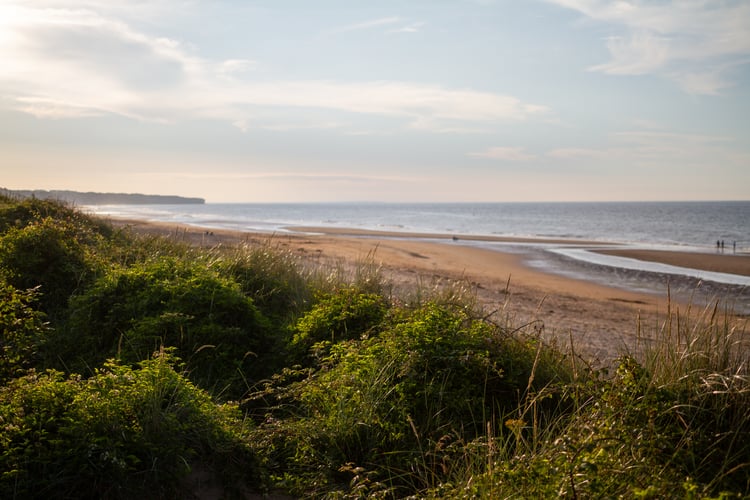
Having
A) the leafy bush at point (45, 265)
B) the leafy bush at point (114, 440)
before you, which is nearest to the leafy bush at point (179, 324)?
the leafy bush at point (45, 265)

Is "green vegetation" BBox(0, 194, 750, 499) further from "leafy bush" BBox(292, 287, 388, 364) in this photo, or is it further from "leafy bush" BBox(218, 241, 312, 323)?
"leafy bush" BBox(218, 241, 312, 323)

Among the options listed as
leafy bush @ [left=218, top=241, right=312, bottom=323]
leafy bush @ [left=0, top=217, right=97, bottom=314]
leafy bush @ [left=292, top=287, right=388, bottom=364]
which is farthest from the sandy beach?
leafy bush @ [left=0, top=217, right=97, bottom=314]

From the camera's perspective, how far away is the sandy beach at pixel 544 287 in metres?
11.5

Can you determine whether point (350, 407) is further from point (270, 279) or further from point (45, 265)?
point (45, 265)

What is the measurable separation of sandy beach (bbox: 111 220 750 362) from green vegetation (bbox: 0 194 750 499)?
862mm

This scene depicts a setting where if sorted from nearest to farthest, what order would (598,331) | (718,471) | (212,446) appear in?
(718,471) → (212,446) → (598,331)

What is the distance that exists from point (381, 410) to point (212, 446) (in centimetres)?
160

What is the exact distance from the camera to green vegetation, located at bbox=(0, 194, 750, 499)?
13.6 ft

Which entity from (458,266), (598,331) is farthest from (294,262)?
(458,266)

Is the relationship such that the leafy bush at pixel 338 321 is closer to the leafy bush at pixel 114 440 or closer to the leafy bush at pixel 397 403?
the leafy bush at pixel 397 403

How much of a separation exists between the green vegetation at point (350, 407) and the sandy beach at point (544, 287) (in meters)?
0.86

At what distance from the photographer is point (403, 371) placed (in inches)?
229

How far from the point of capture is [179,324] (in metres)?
7.48

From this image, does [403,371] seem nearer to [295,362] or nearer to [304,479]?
[304,479]
